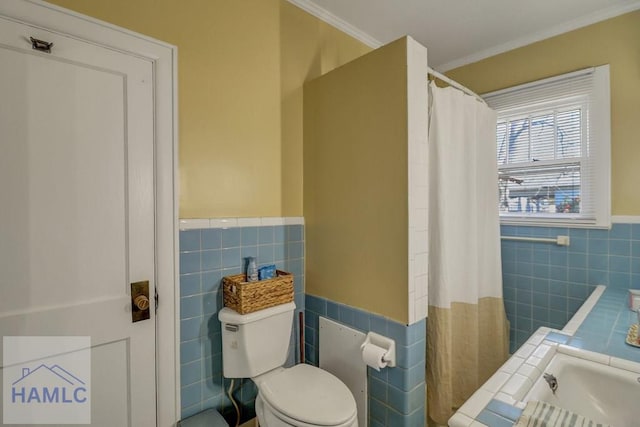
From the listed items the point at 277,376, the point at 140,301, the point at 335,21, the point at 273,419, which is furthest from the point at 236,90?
the point at 273,419

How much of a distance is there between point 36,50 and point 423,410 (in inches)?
87.3

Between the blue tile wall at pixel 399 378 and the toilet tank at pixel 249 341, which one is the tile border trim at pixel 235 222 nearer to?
the toilet tank at pixel 249 341

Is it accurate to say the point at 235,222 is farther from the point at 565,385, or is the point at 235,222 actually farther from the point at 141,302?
the point at 565,385

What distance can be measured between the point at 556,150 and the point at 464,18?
113 centimetres

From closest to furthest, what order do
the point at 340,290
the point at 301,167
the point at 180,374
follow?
1. the point at 180,374
2. the point at 340,290
3. the point at 301,167

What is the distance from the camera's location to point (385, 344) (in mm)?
1454

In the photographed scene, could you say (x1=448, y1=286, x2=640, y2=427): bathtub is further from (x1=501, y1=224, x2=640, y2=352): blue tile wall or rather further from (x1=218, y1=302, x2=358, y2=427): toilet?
(x1=501, y1=224, x2=640, y2=352): blue tile wall

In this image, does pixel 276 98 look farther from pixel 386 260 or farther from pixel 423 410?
pixel 423 410

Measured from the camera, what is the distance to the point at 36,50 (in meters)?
1.08

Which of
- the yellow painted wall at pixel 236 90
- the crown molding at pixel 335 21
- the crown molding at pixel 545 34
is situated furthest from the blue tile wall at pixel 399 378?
the crown molding at pixel 545 34

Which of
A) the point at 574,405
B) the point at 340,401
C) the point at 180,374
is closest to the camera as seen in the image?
the point at 574,405

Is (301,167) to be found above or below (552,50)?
below

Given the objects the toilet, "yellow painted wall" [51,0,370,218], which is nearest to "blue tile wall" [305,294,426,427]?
the toilet

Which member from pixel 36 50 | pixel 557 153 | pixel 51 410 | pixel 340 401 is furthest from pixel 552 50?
pixel 51 410
